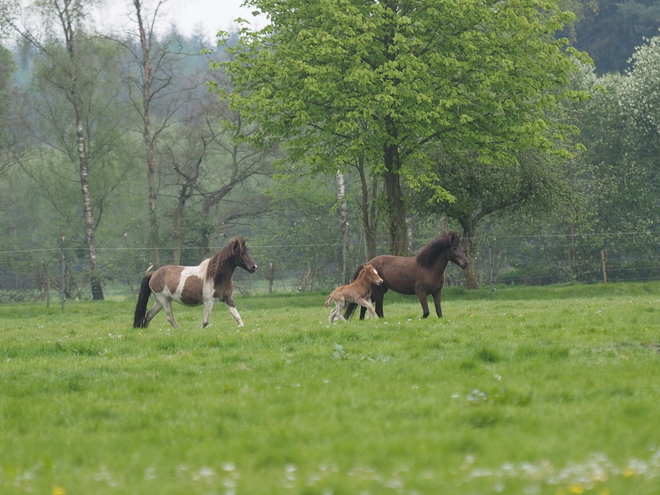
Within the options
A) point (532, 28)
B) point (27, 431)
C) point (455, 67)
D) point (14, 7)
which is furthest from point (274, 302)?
point (27, 431)

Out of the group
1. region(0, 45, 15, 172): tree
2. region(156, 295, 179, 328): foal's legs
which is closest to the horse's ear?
region(156, 295, 179, 328): foal's legs

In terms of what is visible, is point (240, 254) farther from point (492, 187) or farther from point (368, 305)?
point (492, 187)

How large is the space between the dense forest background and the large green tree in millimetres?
2792

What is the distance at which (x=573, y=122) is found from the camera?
49406mm

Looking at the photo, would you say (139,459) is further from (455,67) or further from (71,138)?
(71,138)

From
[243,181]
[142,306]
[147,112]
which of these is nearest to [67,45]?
[147,112]

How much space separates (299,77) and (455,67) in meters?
5.83

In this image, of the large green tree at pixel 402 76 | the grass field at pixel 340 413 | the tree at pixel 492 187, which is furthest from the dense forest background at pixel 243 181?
the grass field at pixel 340 413

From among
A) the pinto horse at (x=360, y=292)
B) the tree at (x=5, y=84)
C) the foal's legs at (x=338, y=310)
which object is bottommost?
the foal's legs at (x=338, y=310)

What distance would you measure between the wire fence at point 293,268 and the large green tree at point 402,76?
214 inches

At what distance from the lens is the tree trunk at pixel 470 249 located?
36.3 metres

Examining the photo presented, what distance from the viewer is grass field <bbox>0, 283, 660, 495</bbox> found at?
5.46 m

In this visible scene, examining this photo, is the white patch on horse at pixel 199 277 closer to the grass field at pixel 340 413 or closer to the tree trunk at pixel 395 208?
the grass field at pixel 340 413

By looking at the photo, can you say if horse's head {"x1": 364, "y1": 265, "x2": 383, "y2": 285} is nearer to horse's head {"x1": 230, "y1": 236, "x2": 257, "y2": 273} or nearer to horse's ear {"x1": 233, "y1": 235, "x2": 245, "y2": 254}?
horse's head {"x1": 230, "y1": 236, "x2": 257, "y2": 273}
